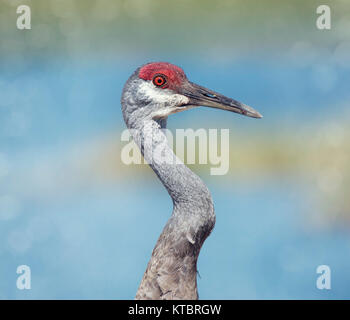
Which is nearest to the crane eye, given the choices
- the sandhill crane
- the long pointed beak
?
the sandhill crane

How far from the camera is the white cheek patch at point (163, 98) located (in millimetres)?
2783

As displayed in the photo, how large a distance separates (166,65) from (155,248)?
1090 millimetres

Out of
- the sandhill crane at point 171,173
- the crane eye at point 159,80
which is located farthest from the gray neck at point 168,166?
the crane eye at point 159,80

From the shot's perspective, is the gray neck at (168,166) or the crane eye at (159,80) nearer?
the gray neck at (168,166)

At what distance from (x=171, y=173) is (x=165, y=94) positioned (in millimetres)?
480

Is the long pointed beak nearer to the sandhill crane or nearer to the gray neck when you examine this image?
the sandhill crane

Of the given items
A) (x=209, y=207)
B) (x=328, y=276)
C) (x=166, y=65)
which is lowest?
(x=328, y=276)

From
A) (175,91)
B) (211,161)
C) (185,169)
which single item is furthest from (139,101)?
(211,161)

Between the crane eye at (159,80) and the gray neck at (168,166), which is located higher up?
the crane eye at (159,80)

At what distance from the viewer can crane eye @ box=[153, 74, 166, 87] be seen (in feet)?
9.17

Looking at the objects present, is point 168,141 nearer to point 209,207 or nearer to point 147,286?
point 209,207

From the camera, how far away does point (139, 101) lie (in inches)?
110

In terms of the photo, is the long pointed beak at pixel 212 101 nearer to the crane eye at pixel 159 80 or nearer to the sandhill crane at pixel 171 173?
the sandhill crane at pixel 171 173

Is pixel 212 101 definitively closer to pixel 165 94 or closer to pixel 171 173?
pixel 165 94
